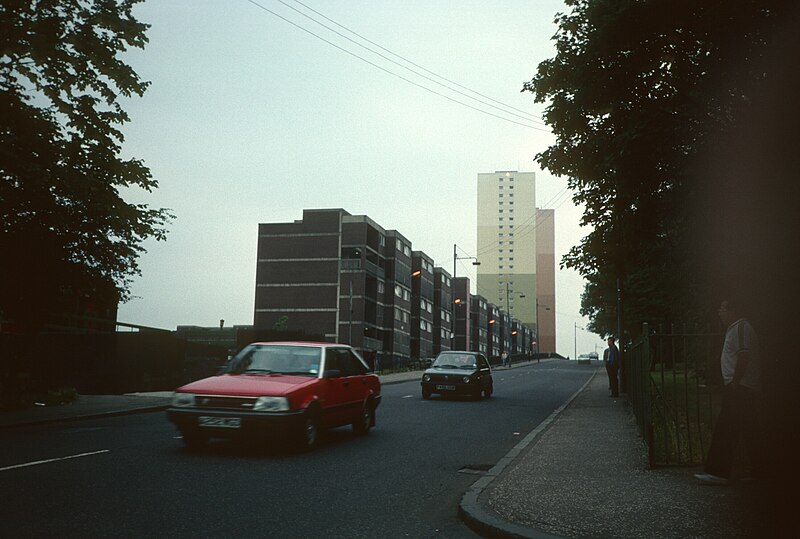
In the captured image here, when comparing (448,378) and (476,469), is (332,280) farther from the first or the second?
(476,469)

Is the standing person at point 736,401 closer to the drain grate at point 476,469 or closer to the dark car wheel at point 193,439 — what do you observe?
the drain grate at point 476,469

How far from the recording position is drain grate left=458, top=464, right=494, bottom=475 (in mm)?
8949

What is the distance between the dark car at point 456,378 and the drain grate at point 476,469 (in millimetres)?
13009

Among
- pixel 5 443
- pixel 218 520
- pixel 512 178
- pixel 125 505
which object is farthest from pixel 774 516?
pixel 512 178

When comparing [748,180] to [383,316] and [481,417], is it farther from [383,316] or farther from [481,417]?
→ [383,316]

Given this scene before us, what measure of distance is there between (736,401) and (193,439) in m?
6.89

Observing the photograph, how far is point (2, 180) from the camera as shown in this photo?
575 inches

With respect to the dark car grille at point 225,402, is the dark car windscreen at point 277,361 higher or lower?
higher

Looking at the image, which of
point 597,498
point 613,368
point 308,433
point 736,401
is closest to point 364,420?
point 308,433

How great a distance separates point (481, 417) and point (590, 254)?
6.49m

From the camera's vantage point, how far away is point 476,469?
919 centimetres

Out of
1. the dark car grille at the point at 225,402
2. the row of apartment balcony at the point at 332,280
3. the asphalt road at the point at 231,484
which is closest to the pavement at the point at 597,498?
the asphalt road at the point at 231,484

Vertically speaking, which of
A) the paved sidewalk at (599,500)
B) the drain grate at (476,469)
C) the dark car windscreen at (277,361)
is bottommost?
the drain grate at (476,469)

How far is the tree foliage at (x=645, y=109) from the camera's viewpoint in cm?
1491
